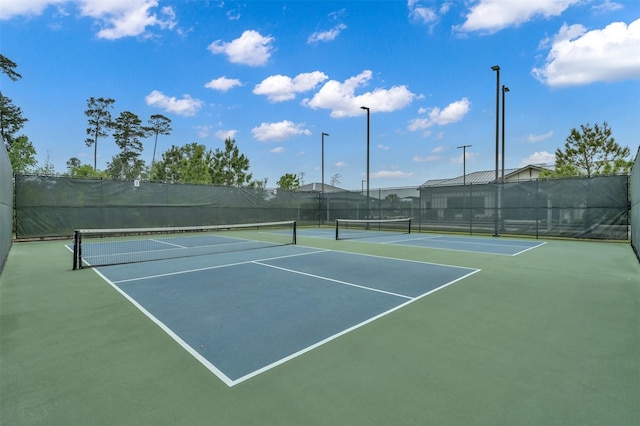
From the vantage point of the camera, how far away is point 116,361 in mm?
2594

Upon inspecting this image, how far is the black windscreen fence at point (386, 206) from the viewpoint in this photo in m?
11.9

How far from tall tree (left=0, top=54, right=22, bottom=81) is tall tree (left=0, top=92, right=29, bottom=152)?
3.04 m

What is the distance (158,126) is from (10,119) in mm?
14594

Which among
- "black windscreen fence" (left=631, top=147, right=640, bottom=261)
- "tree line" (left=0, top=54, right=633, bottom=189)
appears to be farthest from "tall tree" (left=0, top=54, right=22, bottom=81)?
"black windscreen fence" (left=631, top=147, right=640, bottom=261)

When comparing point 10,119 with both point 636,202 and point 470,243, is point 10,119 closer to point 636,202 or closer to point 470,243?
point 470,243

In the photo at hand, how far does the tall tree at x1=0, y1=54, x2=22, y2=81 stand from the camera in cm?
2080

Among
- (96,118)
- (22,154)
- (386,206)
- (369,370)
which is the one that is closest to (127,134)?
(96,118)

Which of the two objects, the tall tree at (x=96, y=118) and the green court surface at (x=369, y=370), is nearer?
the green court surface at (x=369, y=370)

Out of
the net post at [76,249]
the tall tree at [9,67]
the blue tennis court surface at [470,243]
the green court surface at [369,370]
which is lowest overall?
the green court surface at [369,370]

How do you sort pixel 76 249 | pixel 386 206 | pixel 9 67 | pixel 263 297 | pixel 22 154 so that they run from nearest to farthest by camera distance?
pixel 263 297 → pixel 76 249 → pixel 386 206 → pixel 9 67 → pixel 22 154

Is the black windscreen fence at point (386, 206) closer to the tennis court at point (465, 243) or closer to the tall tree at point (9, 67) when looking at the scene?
the tennis court at point (465, 243)

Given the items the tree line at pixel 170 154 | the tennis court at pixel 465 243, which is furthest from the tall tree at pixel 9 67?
the tennis court at pixel 465 243

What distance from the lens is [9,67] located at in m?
21.1

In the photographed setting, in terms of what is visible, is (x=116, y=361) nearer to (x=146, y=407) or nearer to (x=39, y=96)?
(x=146, y=407)
